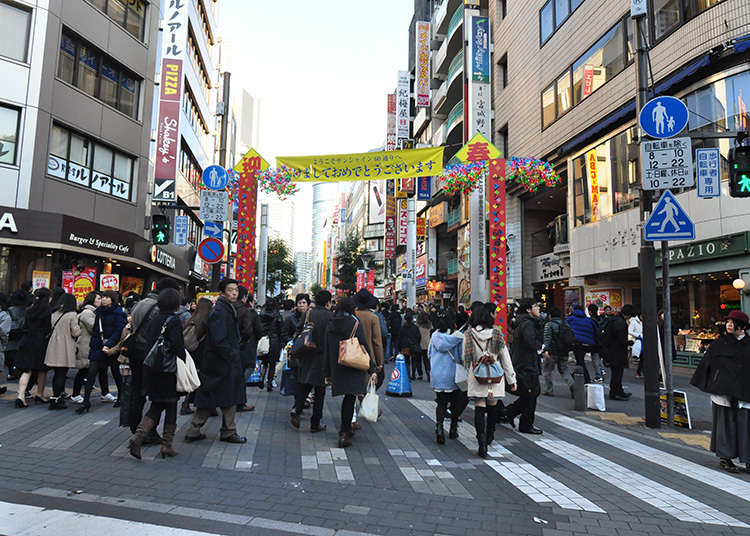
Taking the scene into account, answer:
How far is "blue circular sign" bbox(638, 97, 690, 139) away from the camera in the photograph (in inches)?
331

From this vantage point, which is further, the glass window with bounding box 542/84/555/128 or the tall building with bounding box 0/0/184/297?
the glass window with bounding box 542/84/555/128

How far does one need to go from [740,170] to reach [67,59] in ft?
63.2

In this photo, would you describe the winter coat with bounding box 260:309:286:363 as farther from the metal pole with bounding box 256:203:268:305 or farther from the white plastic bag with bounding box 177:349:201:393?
the metal pole with bounding box 256:203:268:305

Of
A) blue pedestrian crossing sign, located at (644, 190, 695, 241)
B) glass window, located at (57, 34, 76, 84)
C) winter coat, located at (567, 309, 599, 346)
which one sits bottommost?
winter coat, located at (567, 309, 599, 346)

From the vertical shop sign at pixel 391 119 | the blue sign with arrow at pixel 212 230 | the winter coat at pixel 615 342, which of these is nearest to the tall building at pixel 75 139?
the blue sign with arrow at pixel 212 230

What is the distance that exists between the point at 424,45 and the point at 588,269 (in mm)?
27222

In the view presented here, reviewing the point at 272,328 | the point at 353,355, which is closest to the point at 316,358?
the point at 353,355

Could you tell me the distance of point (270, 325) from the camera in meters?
10.7

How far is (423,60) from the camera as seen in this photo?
40.5m

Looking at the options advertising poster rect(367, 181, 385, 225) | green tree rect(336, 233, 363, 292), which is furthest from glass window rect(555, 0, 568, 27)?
advertising poster rect(367, 181, 385, 225)

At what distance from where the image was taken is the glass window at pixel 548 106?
901 inches

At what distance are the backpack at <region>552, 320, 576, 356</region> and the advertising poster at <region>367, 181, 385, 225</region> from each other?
53400 millimetres

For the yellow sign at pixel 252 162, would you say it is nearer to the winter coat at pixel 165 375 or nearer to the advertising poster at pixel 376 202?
the winter coat at pixel 165 375

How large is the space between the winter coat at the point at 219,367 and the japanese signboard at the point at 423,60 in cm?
3717
